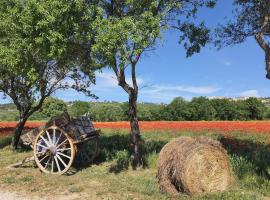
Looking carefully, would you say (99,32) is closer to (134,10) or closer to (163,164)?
(134,10)

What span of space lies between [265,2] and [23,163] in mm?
10727

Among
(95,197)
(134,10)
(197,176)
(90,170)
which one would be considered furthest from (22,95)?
(197,176)

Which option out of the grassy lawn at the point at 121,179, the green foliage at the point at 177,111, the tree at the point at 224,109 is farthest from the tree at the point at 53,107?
the grassy lawn at the point at 121,179

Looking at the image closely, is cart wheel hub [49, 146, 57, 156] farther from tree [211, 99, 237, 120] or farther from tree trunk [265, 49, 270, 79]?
tree [211, 99, 237, 120]

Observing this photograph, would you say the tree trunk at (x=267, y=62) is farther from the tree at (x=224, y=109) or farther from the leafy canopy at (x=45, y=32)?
the tree at (x=224, y=109)

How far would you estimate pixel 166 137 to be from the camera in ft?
78.8

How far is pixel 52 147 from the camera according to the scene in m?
16.3

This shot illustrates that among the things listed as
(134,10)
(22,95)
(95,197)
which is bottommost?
(95,197)

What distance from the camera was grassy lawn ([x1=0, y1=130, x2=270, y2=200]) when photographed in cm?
1203

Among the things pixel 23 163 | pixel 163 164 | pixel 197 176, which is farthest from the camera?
pixel 23 163

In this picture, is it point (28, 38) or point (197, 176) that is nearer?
point (197, 176)

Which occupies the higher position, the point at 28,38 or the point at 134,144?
the point at 28,38

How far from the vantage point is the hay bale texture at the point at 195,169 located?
37.2 feet

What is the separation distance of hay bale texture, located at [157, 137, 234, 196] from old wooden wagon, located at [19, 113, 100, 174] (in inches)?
181
